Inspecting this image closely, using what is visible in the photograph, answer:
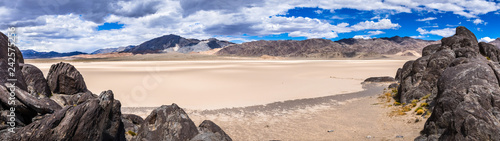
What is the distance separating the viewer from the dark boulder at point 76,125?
4918 mm

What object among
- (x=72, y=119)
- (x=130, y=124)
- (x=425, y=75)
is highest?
(x=425, y=75)

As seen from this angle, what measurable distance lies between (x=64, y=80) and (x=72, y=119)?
503cm

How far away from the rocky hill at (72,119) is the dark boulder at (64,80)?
471 millimetres

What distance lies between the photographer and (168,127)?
6.49 meters

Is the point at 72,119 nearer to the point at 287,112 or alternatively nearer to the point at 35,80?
the point at 35,80

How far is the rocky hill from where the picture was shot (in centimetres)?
506

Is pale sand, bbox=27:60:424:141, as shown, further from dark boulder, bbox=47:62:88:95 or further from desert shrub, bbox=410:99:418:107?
dark boulder, bbox=47:62:88:95

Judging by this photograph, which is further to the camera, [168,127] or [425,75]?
[425,75]

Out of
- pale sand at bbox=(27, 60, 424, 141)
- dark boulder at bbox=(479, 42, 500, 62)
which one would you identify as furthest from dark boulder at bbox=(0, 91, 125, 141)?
Answer: dark boulder at bbox=(479, 42, 500, 62)

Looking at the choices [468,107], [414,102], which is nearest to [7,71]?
[468,107]

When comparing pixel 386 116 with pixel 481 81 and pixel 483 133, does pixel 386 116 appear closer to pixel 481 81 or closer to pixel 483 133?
pixel 481 81

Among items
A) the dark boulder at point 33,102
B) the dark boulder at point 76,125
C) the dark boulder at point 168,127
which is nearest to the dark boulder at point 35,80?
the dark boulder at point 33,102

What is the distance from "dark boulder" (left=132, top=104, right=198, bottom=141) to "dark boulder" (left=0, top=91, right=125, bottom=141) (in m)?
0.77

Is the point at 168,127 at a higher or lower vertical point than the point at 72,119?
lower
